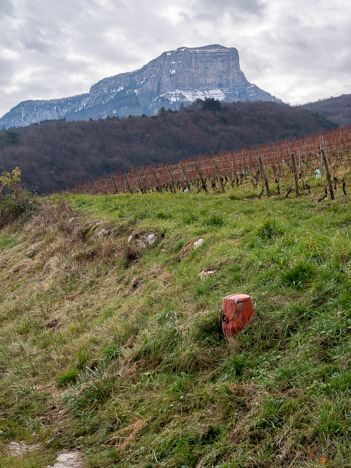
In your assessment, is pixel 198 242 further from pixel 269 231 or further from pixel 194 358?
pixel 194 358

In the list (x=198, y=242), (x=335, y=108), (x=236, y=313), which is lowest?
(x=236, y=313)

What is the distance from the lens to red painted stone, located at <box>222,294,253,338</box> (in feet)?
13.5

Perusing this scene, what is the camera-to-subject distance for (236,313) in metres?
4.13

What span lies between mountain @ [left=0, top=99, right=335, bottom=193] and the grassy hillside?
58222 mm

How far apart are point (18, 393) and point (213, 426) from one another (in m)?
2.75

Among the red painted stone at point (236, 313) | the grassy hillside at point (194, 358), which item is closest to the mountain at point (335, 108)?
the grassy hillside at point (194, 358)

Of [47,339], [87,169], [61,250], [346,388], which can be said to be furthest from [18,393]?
[87,169]

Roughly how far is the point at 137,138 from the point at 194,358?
288 ft

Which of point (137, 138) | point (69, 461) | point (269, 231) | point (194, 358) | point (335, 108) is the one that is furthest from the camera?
point (335, 108)

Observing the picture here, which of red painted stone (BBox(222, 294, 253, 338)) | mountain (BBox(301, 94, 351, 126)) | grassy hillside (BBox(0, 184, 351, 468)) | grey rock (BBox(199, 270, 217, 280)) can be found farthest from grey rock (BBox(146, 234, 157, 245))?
mountain (BBox(301, 94, 351, 126))

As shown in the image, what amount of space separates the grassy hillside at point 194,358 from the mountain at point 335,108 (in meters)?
133

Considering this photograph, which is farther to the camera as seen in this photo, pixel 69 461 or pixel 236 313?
pixel 236 313

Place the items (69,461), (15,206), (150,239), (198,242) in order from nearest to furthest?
(69,461)
(198,242)
(150,239)
(15,206)

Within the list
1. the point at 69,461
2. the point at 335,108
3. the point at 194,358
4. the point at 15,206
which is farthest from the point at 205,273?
the point at 335,108
